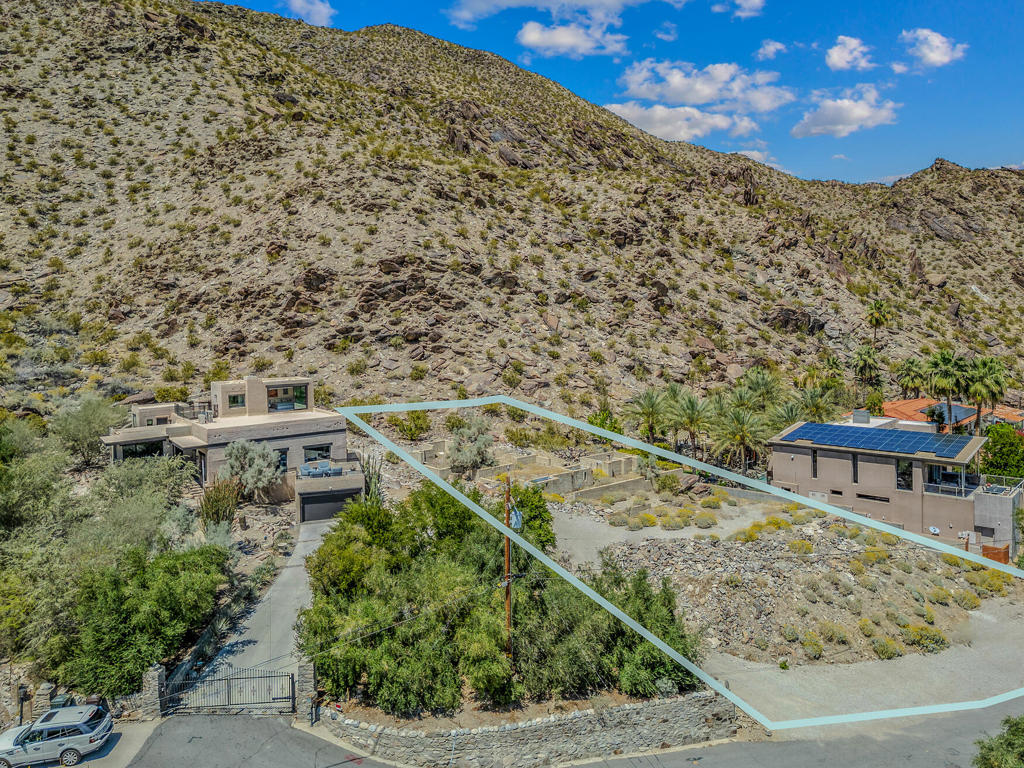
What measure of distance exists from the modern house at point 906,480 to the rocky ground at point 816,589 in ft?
8.31

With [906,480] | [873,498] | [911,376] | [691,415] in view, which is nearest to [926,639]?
[873,498]

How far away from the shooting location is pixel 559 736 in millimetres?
15094

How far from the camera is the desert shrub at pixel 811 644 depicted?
1978 centimetres

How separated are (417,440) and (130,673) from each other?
23806 millimetres

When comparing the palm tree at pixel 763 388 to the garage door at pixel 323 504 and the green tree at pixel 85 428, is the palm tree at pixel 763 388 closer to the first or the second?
the garage door at pixel 323 504

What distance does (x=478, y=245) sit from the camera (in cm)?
5600

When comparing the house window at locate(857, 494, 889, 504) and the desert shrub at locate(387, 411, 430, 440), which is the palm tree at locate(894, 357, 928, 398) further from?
the desert shrub at locate(387, 411, 430, 440)


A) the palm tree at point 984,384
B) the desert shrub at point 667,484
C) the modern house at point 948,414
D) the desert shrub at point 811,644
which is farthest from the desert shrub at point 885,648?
the palm tree at point 984,384

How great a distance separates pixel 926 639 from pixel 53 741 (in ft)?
80.1

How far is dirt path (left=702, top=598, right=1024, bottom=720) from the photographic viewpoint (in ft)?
57.2

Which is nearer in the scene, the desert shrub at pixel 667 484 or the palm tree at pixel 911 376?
the desert shrub at pixel 667 484

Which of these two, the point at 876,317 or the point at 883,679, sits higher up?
the point at 876,317

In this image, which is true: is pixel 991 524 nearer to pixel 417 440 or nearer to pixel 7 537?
pixel 417 440

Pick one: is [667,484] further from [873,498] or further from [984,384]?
[984,384]
